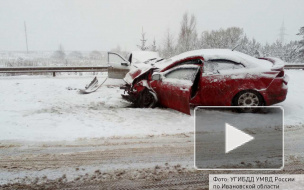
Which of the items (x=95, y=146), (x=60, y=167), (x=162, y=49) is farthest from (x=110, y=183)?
(x=162, y=49)

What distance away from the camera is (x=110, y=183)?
2908 millimetres

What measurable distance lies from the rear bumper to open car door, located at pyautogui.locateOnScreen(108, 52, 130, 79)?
589 centimetres

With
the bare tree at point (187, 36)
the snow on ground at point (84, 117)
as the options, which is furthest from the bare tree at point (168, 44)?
the snow on ground at point (84, 117)

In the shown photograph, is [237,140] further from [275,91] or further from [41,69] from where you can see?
[41,69]

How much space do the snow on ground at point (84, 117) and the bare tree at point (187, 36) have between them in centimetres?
2109

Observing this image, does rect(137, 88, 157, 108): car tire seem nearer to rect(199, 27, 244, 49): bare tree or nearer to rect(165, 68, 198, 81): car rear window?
rect(165, 68, 198, 81): car rear window

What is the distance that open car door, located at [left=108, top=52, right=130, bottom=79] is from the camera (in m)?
9.70

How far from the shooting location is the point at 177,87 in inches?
215

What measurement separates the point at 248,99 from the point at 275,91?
2.20ft

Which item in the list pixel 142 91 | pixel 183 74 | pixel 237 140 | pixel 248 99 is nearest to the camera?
pixel 237 140

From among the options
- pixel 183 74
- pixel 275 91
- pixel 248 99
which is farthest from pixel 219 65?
pixel 275 91

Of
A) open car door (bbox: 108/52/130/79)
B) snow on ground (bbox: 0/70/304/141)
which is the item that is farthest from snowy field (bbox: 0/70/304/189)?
open car door (bbox: 108/52/130/79)

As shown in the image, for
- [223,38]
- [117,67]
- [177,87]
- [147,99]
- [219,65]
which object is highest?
[223,38]

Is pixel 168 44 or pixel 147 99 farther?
pixel 168 44
